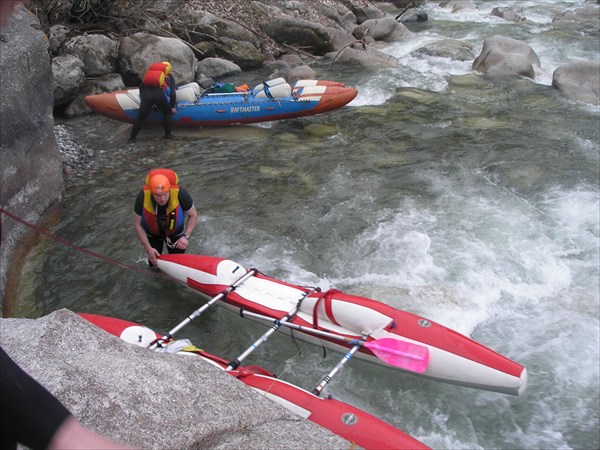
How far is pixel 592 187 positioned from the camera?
6.84m

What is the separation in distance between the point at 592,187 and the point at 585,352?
10.5 ft

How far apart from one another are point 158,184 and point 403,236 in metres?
2.85

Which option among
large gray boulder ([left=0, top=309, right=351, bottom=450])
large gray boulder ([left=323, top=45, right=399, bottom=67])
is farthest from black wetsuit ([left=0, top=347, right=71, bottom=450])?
large gray boulder ([left=323, top=45, right=399, bottom=67])

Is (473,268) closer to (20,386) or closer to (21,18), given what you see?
(20,386)

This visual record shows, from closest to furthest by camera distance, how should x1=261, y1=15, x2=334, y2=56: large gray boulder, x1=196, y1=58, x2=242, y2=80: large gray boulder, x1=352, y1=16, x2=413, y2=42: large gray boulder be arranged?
x1=196, y1=58, x2=242, y2=80: large gray boulder → x1=261, y1=15, x2=334, y2=56: large gray boulder → x1=352, y1=16, x2=413, y2=42: large gray boulder

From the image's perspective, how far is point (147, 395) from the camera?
2.45 metres

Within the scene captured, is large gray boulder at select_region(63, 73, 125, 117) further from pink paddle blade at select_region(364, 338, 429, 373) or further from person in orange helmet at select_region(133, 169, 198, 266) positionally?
pink paddle blade at select_region(364, 338, 429, 373)

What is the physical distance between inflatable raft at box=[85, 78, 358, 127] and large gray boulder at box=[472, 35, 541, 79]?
153 inches

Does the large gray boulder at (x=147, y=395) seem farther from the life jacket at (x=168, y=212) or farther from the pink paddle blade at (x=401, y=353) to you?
the life jacket at (x=168, y=212)

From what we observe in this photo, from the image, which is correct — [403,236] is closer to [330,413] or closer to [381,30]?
[330,413]

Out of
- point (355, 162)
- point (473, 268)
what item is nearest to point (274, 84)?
point (355, 162)

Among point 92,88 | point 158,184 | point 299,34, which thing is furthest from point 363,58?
point 158,184

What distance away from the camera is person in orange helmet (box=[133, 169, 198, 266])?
4.49m

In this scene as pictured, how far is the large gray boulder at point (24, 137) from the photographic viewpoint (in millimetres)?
5426
